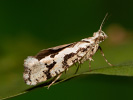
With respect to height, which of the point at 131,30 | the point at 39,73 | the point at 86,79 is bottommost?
the point at 86,79

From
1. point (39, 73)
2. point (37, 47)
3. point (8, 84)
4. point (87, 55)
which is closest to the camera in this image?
point (39, 73)

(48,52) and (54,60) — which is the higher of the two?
(48,52)

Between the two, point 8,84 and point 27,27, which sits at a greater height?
point 27,27

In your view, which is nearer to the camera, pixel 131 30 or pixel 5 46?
pixel 5 46

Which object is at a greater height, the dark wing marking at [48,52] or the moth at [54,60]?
the dark wing marking at [48,52]

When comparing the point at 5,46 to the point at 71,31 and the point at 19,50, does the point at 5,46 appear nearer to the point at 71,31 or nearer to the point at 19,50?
the point at 19,50

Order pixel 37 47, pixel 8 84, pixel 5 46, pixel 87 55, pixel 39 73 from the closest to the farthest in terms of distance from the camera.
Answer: pixel 39 73
pixel 87 55
pixel 8 84
pixel 5 46
pixel 37 47

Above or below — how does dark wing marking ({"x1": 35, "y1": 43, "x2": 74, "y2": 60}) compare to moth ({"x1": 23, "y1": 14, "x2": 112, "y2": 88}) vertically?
above

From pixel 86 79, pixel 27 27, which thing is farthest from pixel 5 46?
pixel 86 79
